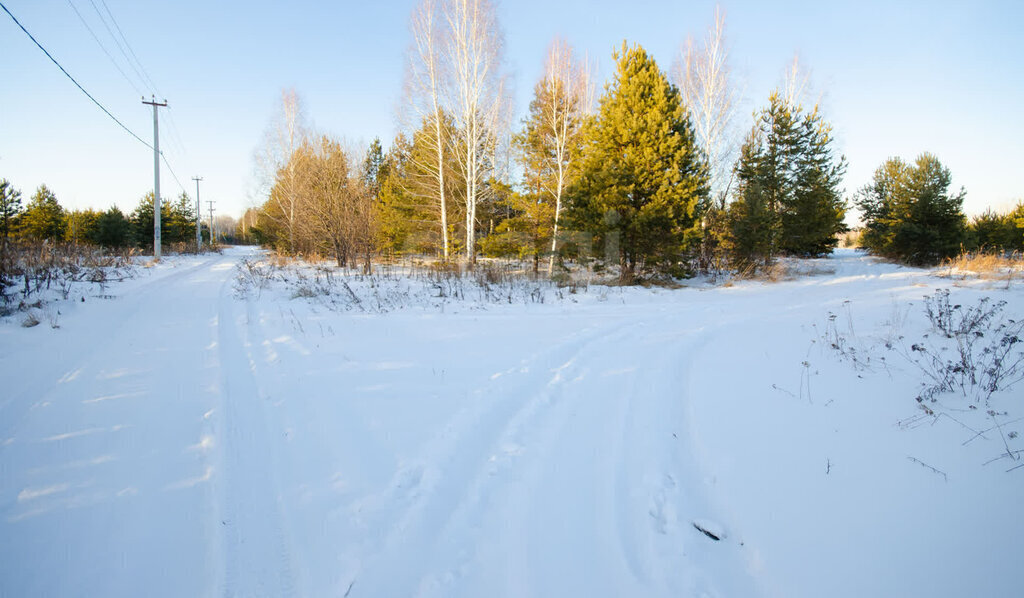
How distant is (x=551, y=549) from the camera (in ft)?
5.97

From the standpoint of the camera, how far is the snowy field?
1.68m

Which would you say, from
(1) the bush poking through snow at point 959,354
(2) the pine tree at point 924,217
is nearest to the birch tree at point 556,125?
(1) the bush poking through snow at point 959,354

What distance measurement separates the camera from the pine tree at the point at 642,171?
10.8 metres

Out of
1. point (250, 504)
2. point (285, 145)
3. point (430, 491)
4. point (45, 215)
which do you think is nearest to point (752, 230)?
point (430, 491)

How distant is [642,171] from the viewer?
10953 mm

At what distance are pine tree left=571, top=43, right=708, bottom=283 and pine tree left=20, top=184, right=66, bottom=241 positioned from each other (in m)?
37.2

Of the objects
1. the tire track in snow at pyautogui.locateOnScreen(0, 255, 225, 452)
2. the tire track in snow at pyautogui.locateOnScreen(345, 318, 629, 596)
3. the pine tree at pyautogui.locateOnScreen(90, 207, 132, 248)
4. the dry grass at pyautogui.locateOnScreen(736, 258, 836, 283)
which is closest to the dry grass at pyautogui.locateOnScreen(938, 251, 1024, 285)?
the dry grass at pyautogui.locateOnScreen(736, 258, 836, 283)

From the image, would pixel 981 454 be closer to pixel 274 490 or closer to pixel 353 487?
pixel 353 487

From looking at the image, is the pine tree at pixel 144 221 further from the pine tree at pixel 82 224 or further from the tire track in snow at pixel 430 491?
the tire track in snow at pixel 430 491

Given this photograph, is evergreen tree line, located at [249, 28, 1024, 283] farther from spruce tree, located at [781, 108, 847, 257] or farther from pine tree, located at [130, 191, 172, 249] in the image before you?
pine tree, located at [130, 191, 172, 249]

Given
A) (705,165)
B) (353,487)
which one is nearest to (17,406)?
(353,487)

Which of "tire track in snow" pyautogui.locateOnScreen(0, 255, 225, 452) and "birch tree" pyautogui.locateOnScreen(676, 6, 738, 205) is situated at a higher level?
"birch tree" pyautogui.locateOnScreen(676, 6, 738, 205)

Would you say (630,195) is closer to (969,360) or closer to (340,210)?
(969,360)

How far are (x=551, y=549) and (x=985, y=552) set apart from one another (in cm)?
197
